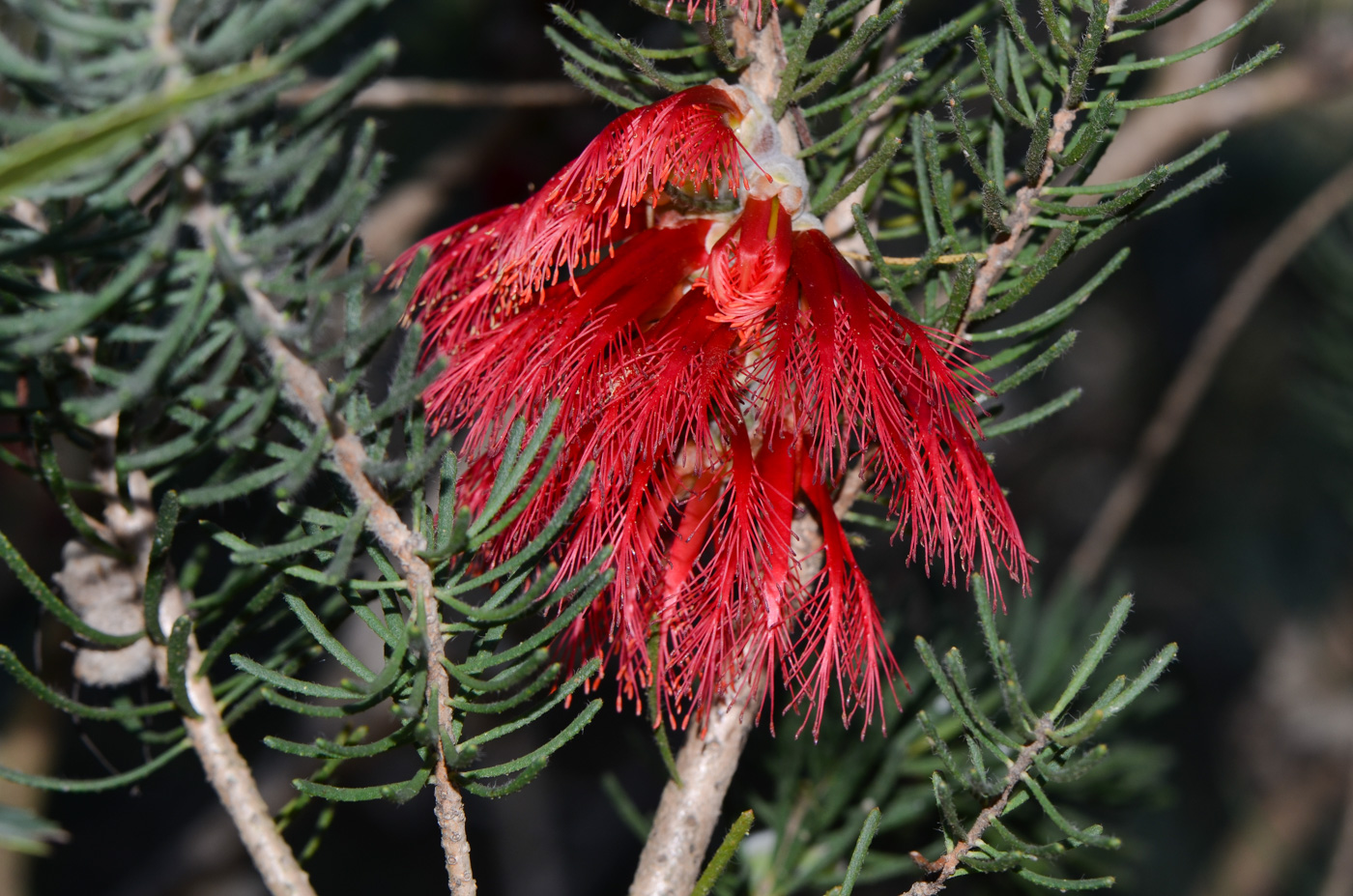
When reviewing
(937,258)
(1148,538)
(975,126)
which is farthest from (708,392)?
(1148,538)

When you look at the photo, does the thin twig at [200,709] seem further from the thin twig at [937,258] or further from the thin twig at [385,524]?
the thin twig at [937,258]

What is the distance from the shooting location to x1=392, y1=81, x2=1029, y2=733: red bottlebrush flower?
16.8 inches

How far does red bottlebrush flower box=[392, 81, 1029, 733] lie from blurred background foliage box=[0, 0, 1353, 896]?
231mm

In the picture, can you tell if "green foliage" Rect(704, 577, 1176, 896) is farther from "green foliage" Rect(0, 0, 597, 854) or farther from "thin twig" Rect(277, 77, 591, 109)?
"thin twig" Rect(277, 77, 591, 109)

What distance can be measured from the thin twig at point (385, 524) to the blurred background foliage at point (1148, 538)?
0.87 ft

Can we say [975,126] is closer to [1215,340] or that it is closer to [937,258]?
[937,258]

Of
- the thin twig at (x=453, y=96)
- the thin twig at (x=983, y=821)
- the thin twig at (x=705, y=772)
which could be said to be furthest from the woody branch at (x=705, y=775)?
the thin twig at (x=453, y=96)

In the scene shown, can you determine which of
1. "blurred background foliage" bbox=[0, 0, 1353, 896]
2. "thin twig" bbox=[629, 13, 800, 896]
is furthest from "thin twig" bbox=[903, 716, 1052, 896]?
"blurred background foliage" bbox=[0, 0, 1353, 896]

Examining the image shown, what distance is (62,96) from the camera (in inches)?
11.6

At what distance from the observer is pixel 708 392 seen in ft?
1.38

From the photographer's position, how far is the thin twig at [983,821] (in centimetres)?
41

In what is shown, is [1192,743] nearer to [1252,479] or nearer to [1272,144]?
[1252,479]

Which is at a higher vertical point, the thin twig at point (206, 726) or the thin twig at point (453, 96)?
the thin twig at point (453, 96)

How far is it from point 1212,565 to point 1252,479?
0.21 meters
